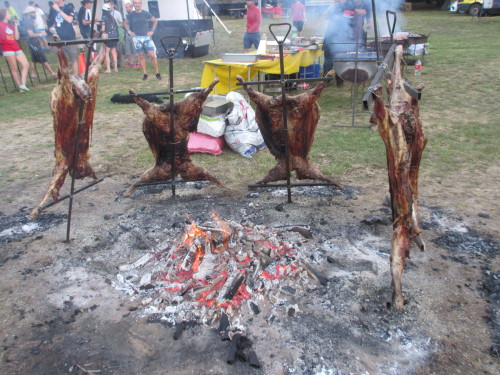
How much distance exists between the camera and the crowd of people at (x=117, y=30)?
33.3 feet

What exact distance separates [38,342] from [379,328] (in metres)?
2.58

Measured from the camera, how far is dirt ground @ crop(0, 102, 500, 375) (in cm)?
286

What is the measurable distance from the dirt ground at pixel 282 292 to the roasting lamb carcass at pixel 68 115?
29.1 inches

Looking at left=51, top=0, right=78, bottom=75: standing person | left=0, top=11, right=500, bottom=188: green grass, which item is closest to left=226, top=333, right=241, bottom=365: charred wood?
left=0, top=11, right=500, bottom=188: green grass

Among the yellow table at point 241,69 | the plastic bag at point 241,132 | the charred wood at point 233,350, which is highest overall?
the yellow table at point 241,69

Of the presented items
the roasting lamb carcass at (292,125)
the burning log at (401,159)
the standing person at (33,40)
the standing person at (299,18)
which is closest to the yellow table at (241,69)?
the roasting lamb carcass at (292,125)

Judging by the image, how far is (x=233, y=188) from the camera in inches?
221

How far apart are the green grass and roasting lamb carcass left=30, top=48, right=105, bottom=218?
2.03 m

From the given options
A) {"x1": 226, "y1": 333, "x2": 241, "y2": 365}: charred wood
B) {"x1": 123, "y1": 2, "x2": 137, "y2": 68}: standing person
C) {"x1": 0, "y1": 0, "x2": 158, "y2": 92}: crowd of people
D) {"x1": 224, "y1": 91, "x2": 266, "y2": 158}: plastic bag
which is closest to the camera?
{"x1": 226, "y1": 333, "x2": 241, "y2": 365}: charred wood

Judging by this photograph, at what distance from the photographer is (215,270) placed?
361cm

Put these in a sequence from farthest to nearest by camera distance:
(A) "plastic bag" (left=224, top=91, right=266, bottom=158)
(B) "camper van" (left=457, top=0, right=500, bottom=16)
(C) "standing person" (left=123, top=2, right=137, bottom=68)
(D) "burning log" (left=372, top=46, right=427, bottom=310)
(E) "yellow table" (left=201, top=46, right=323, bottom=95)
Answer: (B) "camper van" (left=457, top=0, right=500, bottom=16) < (C) "standing person" (left=123, top=2, right=137, bottom=68) < (E) "yellow table" (left=201, top=46, right=323, bottom=95) < (A) "plastic bag" (left=224, top=91, right=266, bottom=158) < (D) "burning log" (left=372, top=46, right=427, bottom=310)

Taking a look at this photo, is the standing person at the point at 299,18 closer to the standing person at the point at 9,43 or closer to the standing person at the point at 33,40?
the standing person at the point at 33,40

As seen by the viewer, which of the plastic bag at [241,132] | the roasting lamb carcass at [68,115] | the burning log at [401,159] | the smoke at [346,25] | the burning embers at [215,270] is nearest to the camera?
the burning log at [401,159]

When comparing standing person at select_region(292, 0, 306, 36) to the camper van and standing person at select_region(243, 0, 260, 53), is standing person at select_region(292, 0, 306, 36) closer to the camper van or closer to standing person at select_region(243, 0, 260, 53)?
standing person at select_region(243, 0, 260, 53)
